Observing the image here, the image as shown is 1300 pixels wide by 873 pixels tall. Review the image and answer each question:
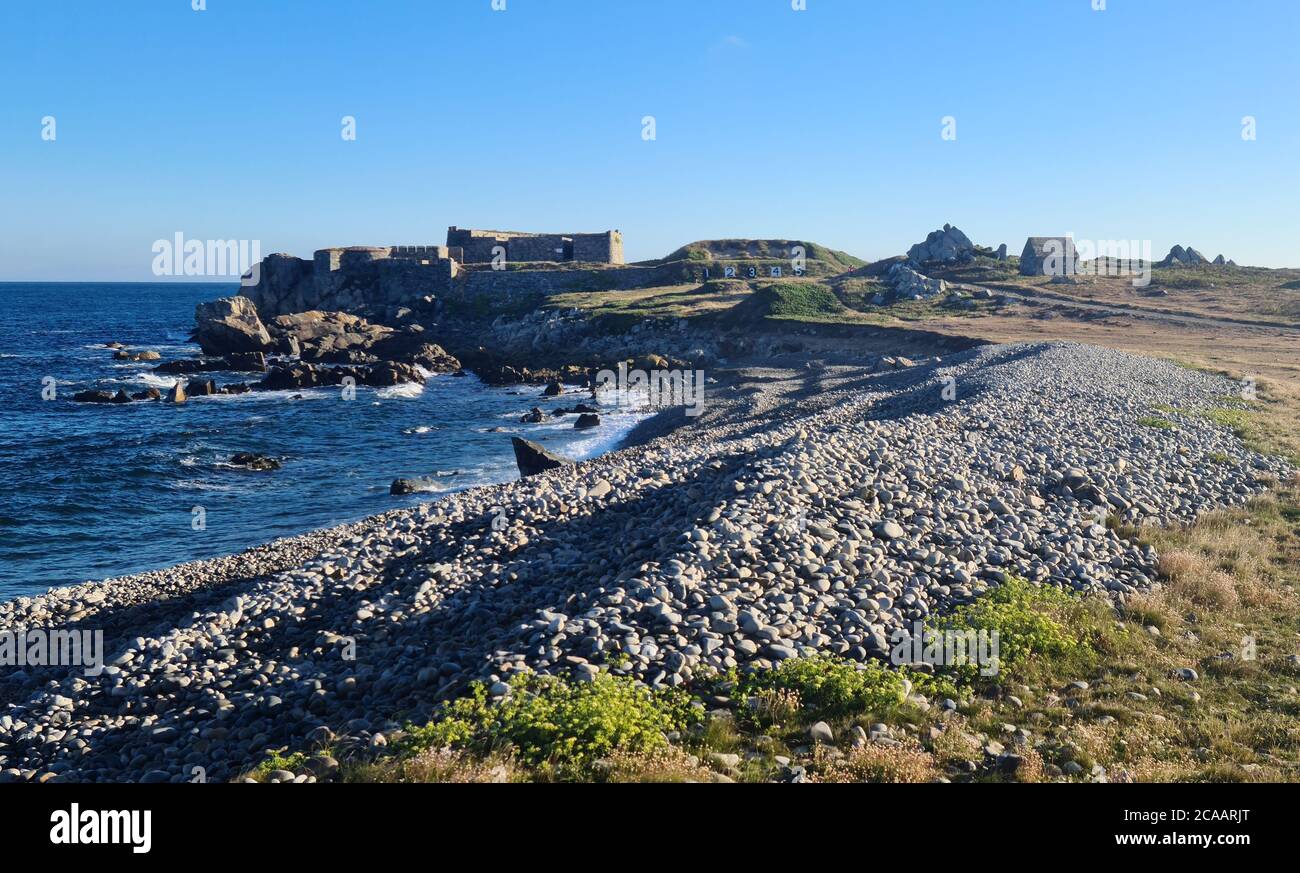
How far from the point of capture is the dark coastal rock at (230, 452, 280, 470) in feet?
123

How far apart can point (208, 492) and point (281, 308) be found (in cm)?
6902

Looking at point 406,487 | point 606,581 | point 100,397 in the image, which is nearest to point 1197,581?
point 606,581

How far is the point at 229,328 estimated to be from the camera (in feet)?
241

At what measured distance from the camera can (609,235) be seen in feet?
339

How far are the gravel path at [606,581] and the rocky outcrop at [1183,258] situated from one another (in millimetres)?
104617

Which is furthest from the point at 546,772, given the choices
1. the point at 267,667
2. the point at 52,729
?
the point at 52,729

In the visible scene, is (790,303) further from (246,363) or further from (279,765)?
(279,765)

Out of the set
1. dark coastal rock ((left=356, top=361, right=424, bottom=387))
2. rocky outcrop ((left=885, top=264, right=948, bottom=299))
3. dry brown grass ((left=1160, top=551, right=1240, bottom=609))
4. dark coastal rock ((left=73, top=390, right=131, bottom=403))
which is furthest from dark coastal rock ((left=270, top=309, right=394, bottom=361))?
dry brown grass ((left=1160, top=551, right=1240, bottom=609))

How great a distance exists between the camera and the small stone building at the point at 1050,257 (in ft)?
297

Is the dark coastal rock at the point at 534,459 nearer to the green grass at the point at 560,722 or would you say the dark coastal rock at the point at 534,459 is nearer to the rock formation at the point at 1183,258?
the green grass at the point at 560,722

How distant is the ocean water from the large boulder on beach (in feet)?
24.1

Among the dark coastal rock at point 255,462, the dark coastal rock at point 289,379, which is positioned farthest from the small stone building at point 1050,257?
the dark coastal rock at point 255,462

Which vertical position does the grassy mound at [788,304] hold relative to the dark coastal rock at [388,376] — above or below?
above
